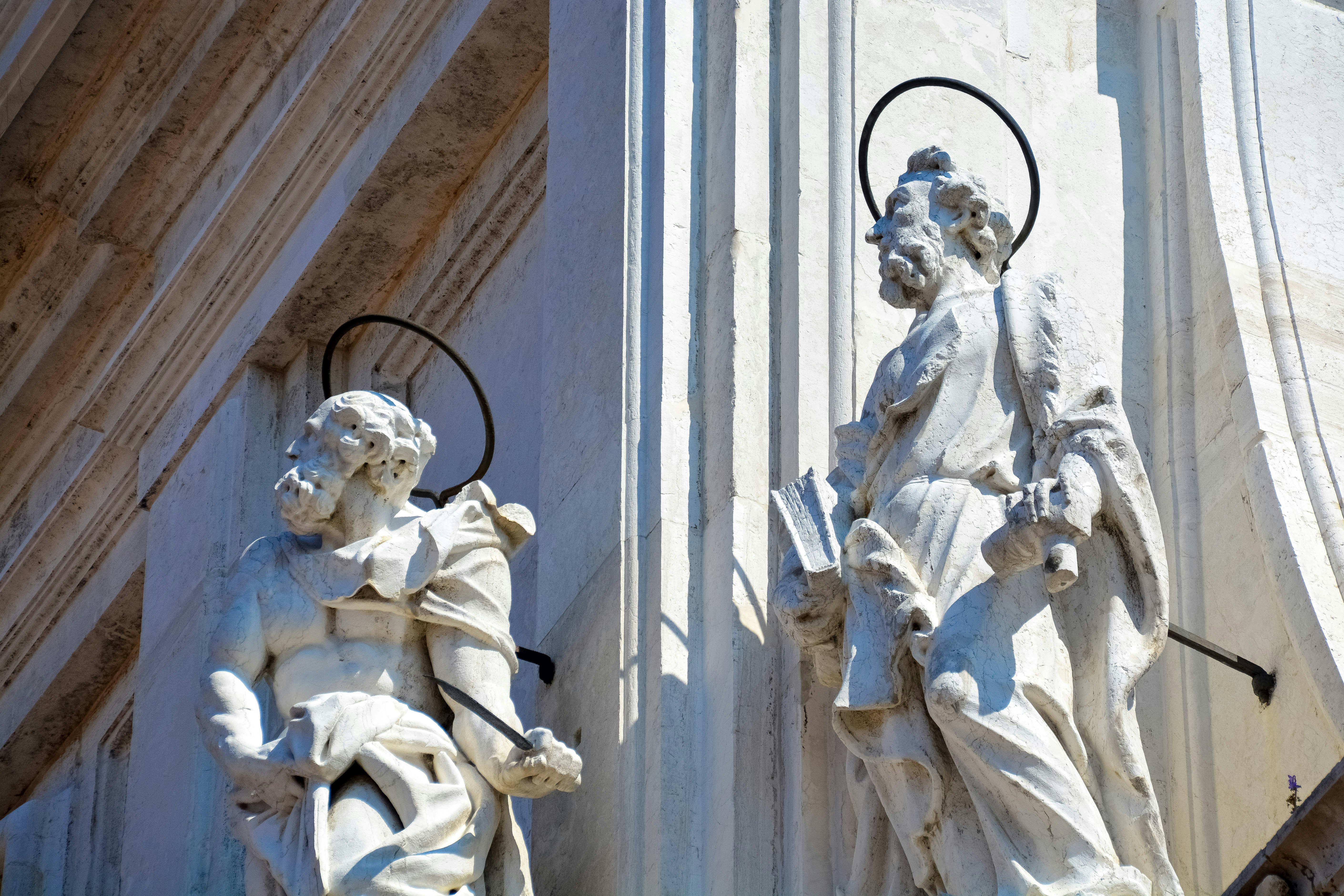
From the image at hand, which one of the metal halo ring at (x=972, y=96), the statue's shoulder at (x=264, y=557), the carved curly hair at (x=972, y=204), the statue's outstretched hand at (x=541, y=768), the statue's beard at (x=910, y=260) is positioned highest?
the metal halo ring at (x=972, y=96)

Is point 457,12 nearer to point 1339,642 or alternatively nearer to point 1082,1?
point 1082,1

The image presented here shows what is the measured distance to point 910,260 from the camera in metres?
6.68

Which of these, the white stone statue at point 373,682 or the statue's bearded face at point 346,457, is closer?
the white stone statue at point 373,682

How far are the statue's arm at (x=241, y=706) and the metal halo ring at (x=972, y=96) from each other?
1766mm

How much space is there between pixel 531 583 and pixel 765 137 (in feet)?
4.85

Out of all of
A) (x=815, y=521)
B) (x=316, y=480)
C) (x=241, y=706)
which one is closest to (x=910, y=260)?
(x=815, y=521)

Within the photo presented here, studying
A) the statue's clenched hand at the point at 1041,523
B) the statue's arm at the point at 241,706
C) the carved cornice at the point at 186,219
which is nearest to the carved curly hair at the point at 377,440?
the statue's arm at the point at 241,706

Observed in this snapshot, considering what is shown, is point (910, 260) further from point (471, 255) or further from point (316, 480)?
point (471, 255)

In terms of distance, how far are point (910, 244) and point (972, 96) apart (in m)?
0.95

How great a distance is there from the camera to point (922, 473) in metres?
6.39

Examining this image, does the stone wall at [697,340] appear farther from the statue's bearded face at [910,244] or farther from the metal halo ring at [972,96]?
the statue's bearded face at [910,244]

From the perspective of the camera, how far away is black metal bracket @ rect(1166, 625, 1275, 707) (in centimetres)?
669

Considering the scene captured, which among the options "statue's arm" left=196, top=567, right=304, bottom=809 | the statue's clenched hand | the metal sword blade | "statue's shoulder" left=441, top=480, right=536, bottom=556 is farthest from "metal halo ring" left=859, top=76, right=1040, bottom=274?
"statue's arm" left=196, top=567, right=304, bottom=809

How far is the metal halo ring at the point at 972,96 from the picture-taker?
23.6ft
